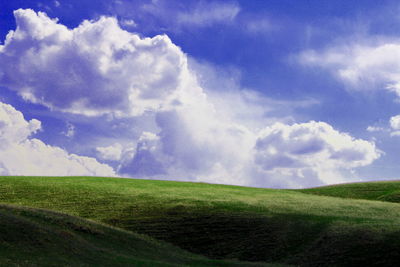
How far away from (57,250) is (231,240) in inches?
853

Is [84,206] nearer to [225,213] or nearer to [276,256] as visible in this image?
[225,213]

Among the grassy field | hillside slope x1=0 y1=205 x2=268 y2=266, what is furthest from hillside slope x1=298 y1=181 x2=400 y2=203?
hillside slope x1=0 y1=205 x2=268 y2=266

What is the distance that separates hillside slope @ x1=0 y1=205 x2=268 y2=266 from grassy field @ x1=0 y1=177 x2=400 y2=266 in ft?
16.5

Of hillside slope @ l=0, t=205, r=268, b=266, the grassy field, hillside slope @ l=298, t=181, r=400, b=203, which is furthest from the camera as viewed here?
hillside slope @ l=298, t=181, r=400, b=203

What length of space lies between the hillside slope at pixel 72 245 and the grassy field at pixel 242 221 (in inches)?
198

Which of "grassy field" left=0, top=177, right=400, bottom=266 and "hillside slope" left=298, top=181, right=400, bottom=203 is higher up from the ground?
"hillside slope" left=298, top=181, right=400, bottom=203

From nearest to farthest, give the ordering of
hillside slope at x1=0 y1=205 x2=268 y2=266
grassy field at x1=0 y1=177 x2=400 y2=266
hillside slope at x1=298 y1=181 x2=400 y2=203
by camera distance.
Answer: hillside slope at x1=0 y1=205 x2=268 y2=266 < grassy field at x1=0 y1=177 x2=400 y2=266 < hillside slope at x1=298 y1=181 x2=400 y2=203

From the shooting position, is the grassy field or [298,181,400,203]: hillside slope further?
[298,181,400,203]: hillside slope

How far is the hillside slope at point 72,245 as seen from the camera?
93.6 ft

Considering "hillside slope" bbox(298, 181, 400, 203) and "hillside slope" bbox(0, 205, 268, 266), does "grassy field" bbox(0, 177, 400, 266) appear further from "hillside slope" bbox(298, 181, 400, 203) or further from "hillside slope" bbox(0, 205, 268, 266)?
"hillside slope" bbox(298, 181, 400, 203)

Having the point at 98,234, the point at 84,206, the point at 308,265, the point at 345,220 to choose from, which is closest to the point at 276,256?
the point at 308,265

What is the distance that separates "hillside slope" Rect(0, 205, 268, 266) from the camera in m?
28.5

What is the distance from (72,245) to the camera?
33.0 m

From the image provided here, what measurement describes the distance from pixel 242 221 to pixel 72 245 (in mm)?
23756
